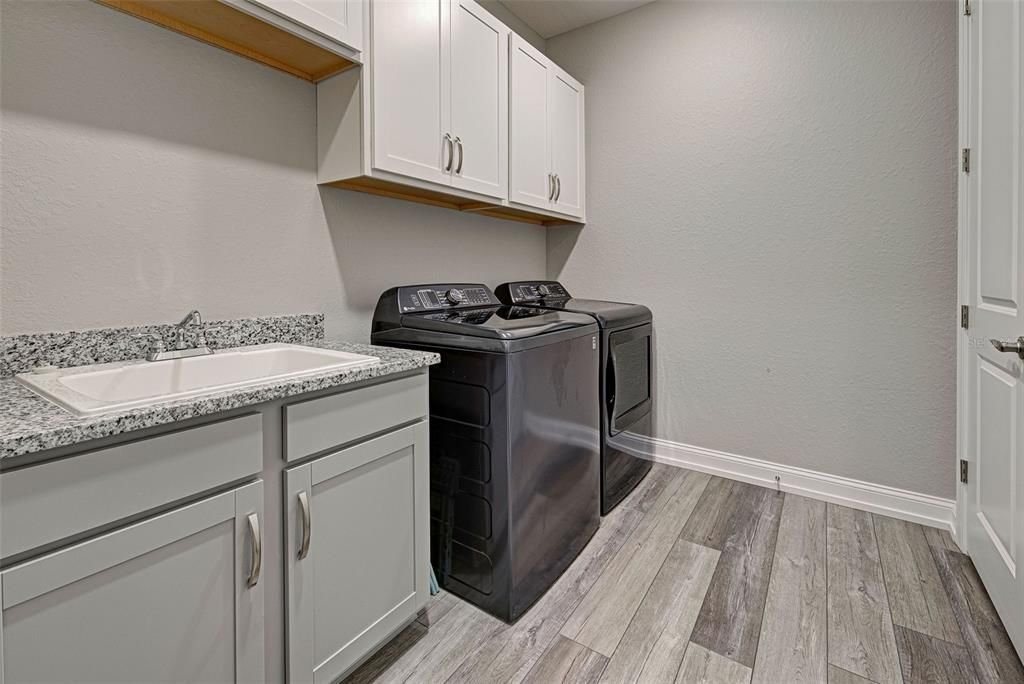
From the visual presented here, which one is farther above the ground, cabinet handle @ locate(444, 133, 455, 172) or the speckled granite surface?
cabinet handle @ locate(444, 133, 455, 172)

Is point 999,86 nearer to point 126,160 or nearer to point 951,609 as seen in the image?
point 951,609

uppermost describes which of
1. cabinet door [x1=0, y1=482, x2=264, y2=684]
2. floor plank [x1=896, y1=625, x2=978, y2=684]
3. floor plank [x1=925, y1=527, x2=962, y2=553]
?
cabinet door [x1=0, y1=482, x2=264, y2=684]

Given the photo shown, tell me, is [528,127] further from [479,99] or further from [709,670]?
[709,670]

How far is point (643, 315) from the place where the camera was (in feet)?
8.38

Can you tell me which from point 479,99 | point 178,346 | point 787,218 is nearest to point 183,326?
point 178,346

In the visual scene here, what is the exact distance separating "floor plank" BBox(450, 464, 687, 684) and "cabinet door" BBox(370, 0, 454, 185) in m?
1.53

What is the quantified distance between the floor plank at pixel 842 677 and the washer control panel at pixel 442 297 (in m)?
1.69

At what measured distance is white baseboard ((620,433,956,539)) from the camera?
2119 millimetres

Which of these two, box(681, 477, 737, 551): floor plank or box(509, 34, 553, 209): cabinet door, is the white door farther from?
box(509, 34, 553, 209): cabinet door

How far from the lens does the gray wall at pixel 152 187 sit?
1139 millimetres

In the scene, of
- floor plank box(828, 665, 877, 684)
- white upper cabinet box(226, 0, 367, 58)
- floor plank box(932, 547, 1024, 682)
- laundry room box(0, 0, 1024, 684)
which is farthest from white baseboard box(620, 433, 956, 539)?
white upper cabinet box(226, 0, 367, 58)

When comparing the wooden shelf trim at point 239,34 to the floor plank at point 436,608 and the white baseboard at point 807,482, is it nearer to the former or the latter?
the floor plank at point 436,608

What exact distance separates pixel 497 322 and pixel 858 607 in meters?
1.51

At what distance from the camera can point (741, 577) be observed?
1738 millimetres
